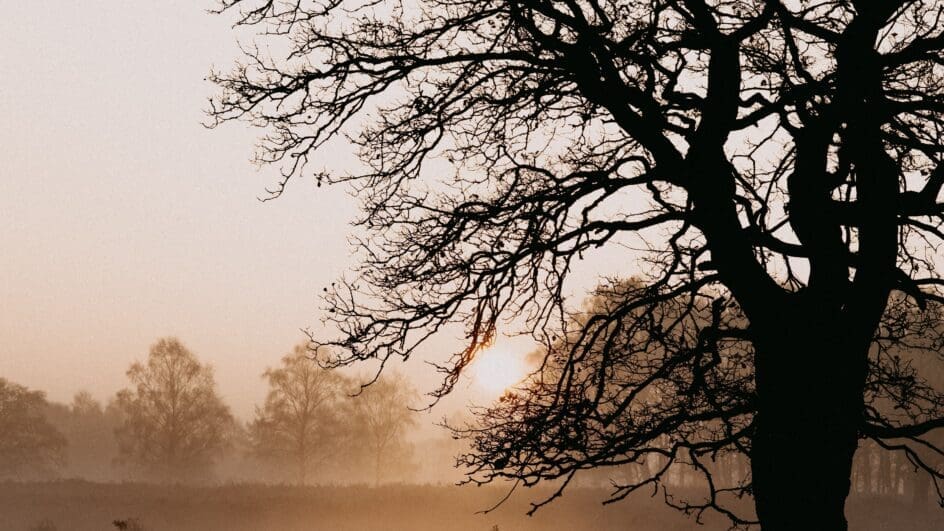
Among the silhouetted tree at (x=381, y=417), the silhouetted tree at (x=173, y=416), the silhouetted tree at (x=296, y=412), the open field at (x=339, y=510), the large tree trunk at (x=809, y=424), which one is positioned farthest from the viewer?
the silhouetted tree at (x=381, y=417)

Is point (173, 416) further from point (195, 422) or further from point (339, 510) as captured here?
point (339, 510)

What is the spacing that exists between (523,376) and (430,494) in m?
29.3

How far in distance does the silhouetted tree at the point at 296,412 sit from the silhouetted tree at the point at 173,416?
3.21m

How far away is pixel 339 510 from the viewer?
35.1m

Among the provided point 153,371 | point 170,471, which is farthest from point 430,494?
point 153,371

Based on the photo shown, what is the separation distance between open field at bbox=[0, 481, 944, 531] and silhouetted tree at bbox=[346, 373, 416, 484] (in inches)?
1012

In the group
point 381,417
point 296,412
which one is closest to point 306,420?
point 296,412

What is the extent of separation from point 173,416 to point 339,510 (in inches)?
950

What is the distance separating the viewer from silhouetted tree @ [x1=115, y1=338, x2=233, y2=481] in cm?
5378

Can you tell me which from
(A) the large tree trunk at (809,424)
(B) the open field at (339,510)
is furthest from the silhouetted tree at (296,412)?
(A) the large tree trunk at (809,424)

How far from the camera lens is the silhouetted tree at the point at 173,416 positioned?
53.8 m

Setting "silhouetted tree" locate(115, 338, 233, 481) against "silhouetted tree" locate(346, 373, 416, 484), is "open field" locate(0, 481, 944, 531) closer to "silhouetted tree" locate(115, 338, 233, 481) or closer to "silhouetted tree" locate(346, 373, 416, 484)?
"silhouetted tree" locate(115, 338, 233, 481)

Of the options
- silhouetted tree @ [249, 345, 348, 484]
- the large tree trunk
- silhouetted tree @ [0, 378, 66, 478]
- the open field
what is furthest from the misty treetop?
the large tree trunk

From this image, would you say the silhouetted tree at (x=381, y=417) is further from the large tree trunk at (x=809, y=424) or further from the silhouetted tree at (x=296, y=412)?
the large tree trunk at (x=809, y=424)
